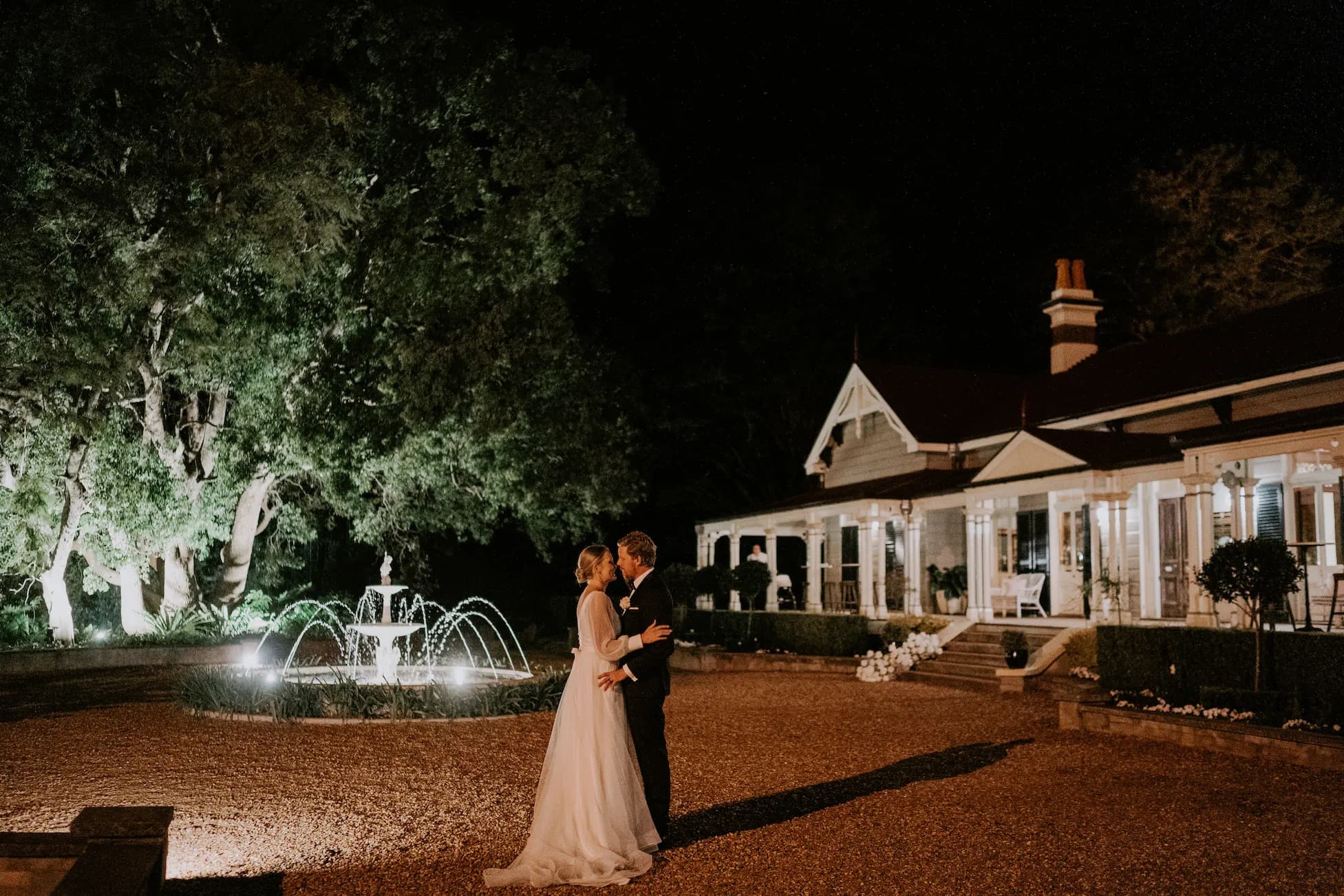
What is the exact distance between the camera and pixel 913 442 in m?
29.0

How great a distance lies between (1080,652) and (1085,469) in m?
3.05

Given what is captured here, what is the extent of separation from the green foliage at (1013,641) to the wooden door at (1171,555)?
292 centimetres

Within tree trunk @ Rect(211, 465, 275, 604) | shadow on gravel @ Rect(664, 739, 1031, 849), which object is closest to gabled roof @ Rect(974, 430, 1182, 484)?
shadow on gravel @ Rect(664, 739, 1031, 849)

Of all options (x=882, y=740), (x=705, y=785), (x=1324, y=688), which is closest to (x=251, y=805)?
(x=705, y=785)

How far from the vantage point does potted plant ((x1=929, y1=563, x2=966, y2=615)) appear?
1018 inches

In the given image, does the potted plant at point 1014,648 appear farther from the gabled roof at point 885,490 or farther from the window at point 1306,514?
the window at point 1306,514

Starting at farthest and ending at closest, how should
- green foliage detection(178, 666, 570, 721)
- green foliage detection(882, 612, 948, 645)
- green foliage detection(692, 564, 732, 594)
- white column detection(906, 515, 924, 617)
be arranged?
green foliage detection(692, 564, 732, 594) → white column detection(906, 515, 924, 617) → green foliage detection(882, 612, 948, 645) → green foliage detection(178, 666, 570, 721)

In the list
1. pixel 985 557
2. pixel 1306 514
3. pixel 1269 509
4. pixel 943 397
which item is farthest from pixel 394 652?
pixel 943 397

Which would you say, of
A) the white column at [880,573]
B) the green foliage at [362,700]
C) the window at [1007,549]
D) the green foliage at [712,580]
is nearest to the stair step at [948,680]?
the white column at [880,573]

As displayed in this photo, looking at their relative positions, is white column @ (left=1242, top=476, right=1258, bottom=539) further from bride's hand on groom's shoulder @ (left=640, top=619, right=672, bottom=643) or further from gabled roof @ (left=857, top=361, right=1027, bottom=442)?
bride's hand on groom's shoulder @ (left=640, top=619, right=672, bottom=643)

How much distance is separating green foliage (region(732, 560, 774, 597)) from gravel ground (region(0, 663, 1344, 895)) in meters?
12.3

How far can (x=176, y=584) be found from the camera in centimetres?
2781

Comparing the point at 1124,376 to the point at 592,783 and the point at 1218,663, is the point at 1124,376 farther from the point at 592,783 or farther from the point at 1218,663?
the point at 592,783

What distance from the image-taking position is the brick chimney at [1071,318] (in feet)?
101
